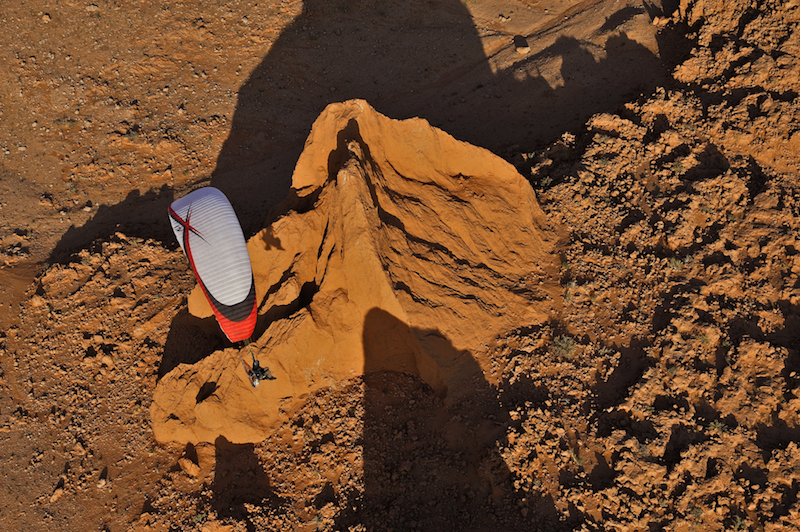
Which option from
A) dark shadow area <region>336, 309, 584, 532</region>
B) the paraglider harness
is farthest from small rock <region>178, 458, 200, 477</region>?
dark shadow area <region>336, 309, 584, 532</region>

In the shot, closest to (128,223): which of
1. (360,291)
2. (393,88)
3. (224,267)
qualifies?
(224,267)

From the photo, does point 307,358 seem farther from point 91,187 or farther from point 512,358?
point 91,187

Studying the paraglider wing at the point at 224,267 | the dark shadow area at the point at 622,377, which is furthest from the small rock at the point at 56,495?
the dark shadow area at the point at 622,377

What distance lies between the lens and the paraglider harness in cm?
1010

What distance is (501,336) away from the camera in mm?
11133

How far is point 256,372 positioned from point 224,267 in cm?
215

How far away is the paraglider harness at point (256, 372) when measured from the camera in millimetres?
10102

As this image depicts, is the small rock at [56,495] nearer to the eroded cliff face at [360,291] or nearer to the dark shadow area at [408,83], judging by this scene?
the eroded cliff face at [360,291]

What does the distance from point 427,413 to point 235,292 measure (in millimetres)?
4555

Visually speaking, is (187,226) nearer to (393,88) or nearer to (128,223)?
(128,223)

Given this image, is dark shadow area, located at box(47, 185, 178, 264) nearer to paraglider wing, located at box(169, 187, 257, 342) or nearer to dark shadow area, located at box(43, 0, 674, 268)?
dark shadow area, located at box(43, 0, 674, 268)

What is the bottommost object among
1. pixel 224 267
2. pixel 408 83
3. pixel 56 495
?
pixel 56 495

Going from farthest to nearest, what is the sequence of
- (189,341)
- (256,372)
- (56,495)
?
(189,341) < (56,495) < (256,372)

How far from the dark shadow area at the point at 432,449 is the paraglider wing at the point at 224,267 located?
8.29 feet
